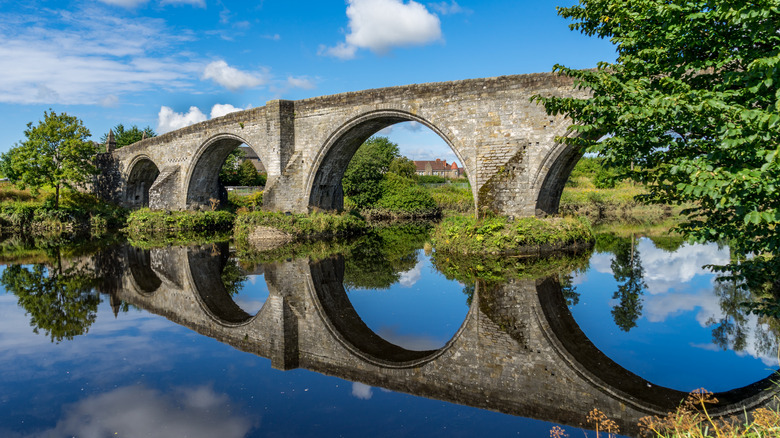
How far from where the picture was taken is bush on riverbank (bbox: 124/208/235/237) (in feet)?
72.3

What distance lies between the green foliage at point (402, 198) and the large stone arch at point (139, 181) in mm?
13045

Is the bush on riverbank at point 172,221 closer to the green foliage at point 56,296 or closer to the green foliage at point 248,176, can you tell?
the green foliage at point 56,296

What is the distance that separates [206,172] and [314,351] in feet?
65.1

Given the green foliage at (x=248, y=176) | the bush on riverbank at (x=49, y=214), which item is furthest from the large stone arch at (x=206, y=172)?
the green foliage at (x=248, y=176)

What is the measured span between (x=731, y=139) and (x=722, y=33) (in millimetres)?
1493

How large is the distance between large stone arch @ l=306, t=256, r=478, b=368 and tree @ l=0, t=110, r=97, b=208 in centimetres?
2028

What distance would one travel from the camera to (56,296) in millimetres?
9211

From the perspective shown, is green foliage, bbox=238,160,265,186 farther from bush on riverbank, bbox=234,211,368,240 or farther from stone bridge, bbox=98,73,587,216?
bush on riverbank, bbox=234,211,368,240

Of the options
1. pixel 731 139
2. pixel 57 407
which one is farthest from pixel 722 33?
pixel 57 407

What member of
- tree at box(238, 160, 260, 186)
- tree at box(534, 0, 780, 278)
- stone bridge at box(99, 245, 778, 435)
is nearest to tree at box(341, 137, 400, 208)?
tree at box(238, 160, 260, 186)

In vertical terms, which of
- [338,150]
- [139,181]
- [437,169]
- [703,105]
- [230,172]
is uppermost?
[437,169]

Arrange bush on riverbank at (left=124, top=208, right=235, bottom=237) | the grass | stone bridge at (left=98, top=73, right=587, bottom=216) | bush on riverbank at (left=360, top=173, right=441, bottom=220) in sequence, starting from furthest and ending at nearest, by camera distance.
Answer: bush on riverbank at (left=360, top=173, right=441, bottom=220), the grass, bush on riverbank at (left=124, top=208, right=235, bottom=237), stone bridge at (left=98, top=73, right=587, bottom=216)

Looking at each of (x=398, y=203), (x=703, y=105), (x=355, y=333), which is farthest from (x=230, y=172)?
(x=703, y=105)

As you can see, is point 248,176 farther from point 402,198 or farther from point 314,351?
point 314,351
